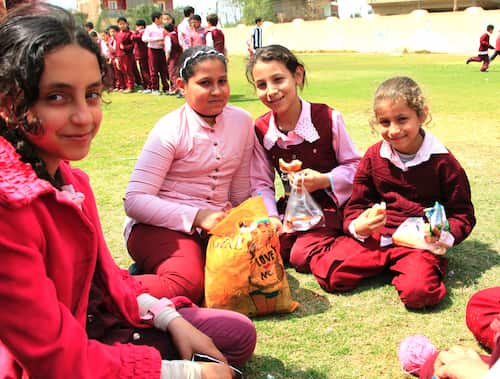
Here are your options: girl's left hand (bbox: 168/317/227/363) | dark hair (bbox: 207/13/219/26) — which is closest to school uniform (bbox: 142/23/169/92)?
dark hair (bbox: 207/13/219/26)

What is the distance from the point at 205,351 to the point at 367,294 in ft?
4.34

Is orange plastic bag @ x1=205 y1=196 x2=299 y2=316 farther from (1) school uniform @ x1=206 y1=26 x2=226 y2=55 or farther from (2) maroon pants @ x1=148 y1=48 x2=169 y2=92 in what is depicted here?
(2) maroon pants @ x1=148 y1=48 x2=169 y2=92

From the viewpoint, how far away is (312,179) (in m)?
3.33

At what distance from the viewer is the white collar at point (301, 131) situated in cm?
346

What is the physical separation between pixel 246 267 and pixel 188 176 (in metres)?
0.83

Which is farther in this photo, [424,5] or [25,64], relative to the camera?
[424,5]

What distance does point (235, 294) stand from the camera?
2.71 meters

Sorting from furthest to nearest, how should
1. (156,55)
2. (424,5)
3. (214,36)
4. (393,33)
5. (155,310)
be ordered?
(424,5) → (393,33) → (156,55) → (214,36) → (155,310)

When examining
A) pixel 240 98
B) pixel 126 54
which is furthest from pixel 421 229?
pixel 126 54

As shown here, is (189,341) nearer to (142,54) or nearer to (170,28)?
(170,28)

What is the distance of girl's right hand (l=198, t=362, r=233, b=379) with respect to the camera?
1.75m

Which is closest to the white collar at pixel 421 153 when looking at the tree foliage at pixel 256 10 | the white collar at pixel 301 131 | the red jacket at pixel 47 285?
the white collar at pixel 301 131

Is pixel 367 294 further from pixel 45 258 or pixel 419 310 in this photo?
pixel 45 258

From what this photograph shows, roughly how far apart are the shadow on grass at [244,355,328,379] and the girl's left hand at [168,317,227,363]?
40 cm
